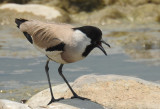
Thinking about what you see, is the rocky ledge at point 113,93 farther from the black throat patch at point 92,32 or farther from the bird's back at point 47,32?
the black throat patch at point 92,32

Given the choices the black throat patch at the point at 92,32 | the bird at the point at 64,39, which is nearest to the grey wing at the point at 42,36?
the bird at the point at 64,39

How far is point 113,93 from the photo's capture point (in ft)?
25.2

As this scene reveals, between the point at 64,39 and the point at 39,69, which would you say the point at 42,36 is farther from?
the point at 39,69

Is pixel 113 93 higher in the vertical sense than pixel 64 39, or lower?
lower

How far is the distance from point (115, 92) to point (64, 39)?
158cm

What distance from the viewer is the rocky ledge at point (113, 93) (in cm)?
731

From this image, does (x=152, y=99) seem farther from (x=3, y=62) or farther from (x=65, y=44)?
(x=3, y=62)

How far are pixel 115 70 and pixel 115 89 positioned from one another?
3.28 metres

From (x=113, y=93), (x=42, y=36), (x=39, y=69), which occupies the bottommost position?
(x=39, y=69)

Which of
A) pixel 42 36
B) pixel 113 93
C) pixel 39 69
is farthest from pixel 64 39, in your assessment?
pixel 39 69

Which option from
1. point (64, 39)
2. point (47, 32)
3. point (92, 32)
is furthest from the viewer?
point (47, 32)

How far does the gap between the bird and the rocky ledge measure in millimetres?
399

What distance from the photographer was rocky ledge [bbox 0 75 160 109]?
7307 mm

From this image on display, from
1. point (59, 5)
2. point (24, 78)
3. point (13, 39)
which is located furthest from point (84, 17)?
point (24, 78)
